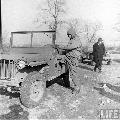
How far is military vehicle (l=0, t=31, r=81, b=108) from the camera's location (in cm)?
551

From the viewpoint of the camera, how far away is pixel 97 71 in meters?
11.7

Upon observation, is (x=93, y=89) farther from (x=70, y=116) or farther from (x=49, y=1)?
(x=49, y=1)

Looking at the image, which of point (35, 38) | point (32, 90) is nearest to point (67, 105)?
point (32, 90)

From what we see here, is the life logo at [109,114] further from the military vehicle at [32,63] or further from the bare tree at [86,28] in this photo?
the bare tree at [86,28]

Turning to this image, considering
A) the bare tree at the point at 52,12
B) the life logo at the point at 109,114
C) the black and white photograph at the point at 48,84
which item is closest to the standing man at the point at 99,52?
the black and white photograph at the point at 48,84

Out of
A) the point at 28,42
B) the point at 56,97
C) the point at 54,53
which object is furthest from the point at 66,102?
the point at 28,42

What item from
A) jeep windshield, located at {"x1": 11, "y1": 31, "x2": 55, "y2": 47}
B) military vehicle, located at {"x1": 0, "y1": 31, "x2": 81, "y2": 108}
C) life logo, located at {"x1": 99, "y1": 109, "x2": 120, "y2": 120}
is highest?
jeep windshield, located at {"x1": 11, "y1": 31, "x2": 55, "y2": 47}

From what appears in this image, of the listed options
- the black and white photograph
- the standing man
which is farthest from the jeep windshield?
the standing man

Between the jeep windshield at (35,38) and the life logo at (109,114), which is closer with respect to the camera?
the life logo at (109,114)

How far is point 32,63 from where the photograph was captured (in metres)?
5.54

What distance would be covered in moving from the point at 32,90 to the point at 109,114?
76.8 inches

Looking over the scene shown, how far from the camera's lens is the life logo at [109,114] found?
530cm

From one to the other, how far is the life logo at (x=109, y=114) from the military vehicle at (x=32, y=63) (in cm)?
161

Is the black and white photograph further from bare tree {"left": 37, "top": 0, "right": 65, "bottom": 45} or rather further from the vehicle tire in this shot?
bare tree {"left": 37, "top": 0, "right": 65, "bottom": 45}
